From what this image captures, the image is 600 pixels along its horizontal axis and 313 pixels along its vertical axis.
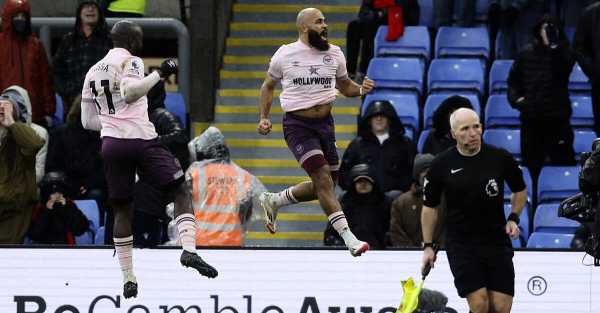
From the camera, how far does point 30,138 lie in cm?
1862

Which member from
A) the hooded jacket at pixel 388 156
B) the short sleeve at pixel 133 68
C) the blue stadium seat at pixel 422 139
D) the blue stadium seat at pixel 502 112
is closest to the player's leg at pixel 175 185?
the short sleeve at pixel 133 68

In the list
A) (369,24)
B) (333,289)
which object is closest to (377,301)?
(333,289)

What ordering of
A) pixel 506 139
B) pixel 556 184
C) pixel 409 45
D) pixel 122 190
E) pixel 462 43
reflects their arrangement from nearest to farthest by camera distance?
pixel 122 190, pixel 556 184, pixel 506 139, pixel 462 43, pixel 409 45

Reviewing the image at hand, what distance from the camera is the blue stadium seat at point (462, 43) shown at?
2233 centimetres

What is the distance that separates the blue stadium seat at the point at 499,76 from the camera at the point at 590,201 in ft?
20.9

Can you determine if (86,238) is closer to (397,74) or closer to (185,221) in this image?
(185,221)

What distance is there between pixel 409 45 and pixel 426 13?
106 centimetres

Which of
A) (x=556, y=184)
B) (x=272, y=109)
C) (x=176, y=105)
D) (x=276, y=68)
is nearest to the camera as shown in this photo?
(x=276, y=68)

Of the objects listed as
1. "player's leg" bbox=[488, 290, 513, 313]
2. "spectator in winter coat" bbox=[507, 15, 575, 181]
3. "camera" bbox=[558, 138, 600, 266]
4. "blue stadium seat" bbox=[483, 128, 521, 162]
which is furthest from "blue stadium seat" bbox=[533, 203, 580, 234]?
"player's leg" bbox=[488, 290, 513, 313]

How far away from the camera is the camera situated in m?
14.9

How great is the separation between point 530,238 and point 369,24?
4068 millimetres

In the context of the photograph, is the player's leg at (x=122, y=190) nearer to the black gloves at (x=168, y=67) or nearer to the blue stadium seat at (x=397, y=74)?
the black gloves at (x=168, y=67)

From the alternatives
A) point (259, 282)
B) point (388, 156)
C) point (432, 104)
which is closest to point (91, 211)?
point (259, 282)

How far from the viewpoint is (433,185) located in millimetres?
15578
